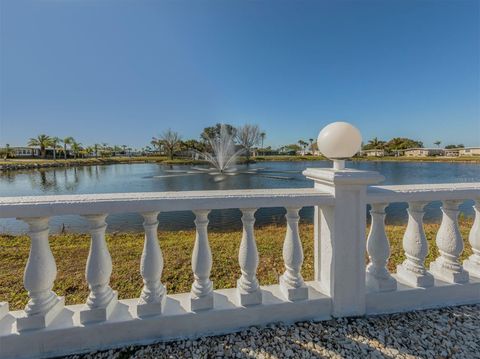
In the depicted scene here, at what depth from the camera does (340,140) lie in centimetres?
146

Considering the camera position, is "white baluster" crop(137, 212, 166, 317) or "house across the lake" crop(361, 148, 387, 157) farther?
"house across the lake" crop(361, 148, 387, 157)

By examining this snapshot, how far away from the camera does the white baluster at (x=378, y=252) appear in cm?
161

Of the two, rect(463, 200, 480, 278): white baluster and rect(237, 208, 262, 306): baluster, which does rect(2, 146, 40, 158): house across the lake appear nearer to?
rect(237, 208, 262, 306): baluster

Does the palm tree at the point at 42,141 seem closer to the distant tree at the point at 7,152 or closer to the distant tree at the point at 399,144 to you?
the distant tree at the point at 7,152

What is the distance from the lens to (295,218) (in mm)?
1528

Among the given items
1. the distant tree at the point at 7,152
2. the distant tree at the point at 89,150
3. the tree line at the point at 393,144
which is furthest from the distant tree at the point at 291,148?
the distant tree at the point at 7,152

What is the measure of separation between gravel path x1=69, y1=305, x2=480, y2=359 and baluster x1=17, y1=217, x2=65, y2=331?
0.35m

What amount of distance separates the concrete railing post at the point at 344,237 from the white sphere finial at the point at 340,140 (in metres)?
0.11

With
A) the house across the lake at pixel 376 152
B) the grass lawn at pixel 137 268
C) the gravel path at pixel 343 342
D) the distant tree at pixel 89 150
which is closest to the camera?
the gravel path at pixel 343 342

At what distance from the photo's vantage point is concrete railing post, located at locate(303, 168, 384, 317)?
1.47 m

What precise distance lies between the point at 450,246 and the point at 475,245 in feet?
0.92

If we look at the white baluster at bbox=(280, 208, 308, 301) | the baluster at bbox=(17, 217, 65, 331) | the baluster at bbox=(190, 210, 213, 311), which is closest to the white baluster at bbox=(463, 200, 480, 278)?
the white baluster at bbox=(280, 208, 308, 301)

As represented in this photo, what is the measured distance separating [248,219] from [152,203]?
1.88 ft

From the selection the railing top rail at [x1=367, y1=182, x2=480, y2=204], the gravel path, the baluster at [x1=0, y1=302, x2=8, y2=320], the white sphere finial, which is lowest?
the gravel path
